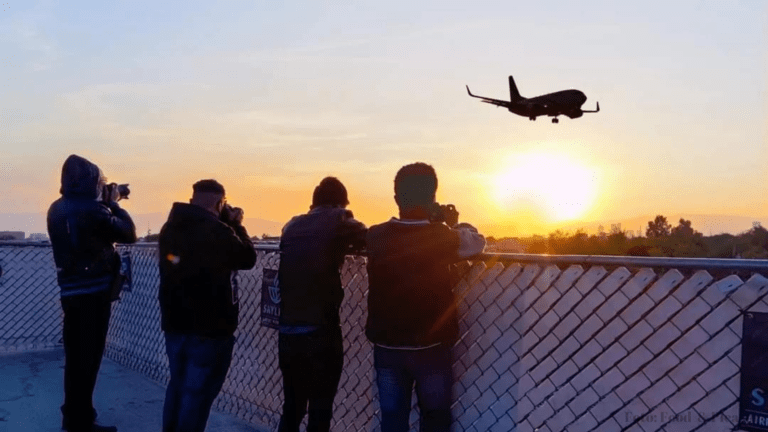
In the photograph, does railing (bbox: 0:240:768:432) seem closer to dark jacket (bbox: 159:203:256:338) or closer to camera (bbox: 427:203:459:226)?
camera (bbox: 427:203:459:226)

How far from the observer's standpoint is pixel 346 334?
17.6ft

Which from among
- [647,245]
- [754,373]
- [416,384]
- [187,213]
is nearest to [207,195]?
[187,213]

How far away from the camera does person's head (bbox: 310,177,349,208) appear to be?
4.44 metres

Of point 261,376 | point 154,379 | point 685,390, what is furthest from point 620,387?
point 154,379

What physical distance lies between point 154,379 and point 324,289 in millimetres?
4638

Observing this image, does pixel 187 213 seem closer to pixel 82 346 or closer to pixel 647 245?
pixel 82 346

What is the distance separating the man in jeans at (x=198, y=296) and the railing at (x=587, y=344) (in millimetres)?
1025

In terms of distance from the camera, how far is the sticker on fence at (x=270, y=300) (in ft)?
19.4

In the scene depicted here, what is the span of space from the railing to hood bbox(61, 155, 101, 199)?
7.06ft

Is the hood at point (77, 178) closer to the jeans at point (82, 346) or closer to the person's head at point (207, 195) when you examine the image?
the jeans at point (82, 346)

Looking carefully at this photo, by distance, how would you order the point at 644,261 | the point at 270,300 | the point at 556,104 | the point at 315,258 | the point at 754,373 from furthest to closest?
the point at 556,104, the point at 270,300, the point at 315,258, the point at 644,261, the point at 754,373

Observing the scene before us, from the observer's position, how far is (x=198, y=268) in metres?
4.51

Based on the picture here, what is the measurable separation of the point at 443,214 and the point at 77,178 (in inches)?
122

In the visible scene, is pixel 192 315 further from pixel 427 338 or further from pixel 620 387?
pixel 620 387
